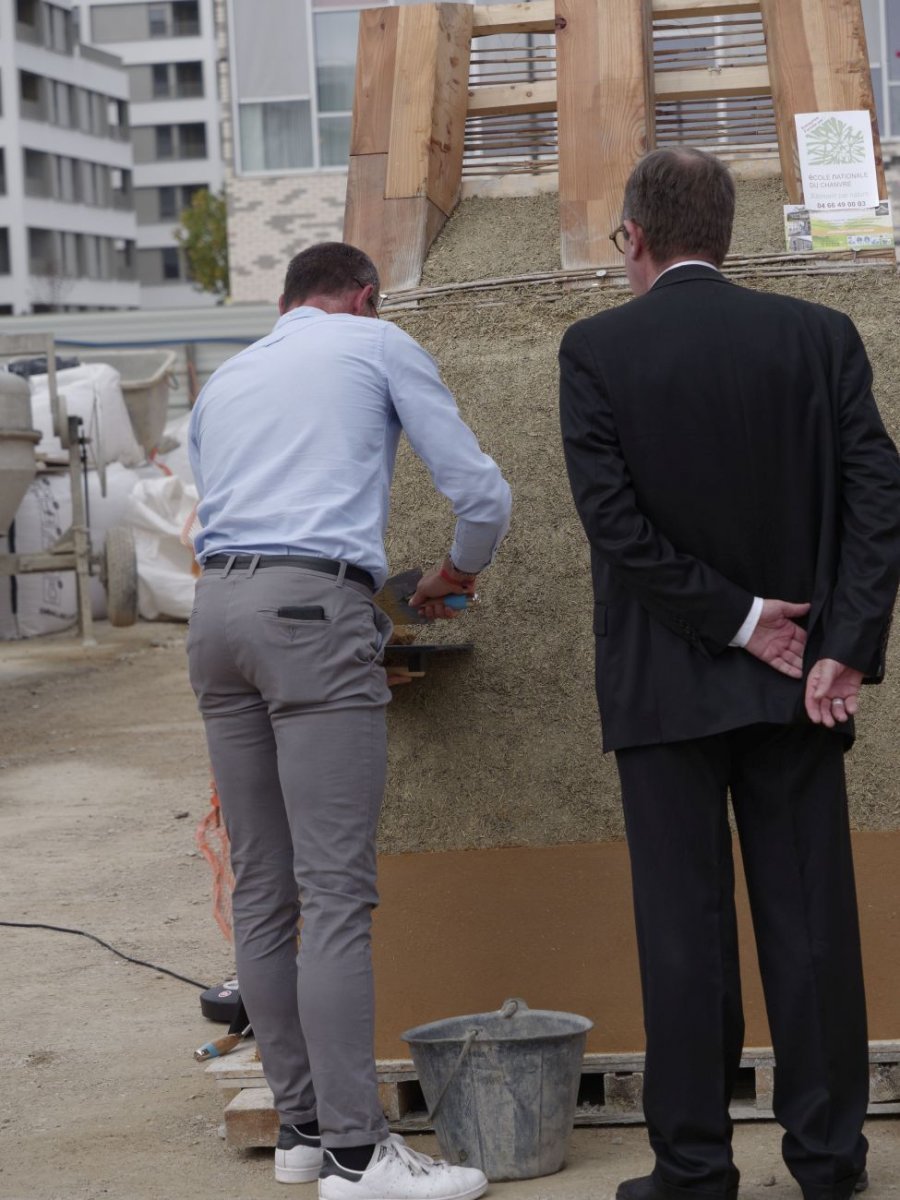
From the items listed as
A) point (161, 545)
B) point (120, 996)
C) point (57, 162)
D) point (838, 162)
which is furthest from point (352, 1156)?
point (57, 162)

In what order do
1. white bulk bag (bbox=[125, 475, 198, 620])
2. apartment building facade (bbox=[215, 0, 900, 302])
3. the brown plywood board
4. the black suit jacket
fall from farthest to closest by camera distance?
1. apartment building facade (bbox=[215, 0, 900, 302])
2. white bulk bag (bbox=[125, 475, 198, 620])
3. the brown plywood board
4. the black suit jacket

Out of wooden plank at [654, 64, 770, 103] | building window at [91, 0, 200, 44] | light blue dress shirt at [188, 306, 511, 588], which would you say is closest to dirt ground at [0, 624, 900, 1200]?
light blue dress shirt at [188, 306, 511, 588]

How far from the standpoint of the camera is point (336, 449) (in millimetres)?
3281

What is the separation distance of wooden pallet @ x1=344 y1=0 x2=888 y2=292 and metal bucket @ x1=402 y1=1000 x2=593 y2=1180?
175 centimetres

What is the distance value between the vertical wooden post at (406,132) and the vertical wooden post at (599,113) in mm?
314

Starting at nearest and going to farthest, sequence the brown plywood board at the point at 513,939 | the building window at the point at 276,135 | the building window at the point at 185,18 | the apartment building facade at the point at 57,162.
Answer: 1. the brown plywood board at the point at 513,939
2. the building window at the point at 276,135
3. the apartment building facade at the point at 57,162
4. the building window at the point at 185,18

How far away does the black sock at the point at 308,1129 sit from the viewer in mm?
3469

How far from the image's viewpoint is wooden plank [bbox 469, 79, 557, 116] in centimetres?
458

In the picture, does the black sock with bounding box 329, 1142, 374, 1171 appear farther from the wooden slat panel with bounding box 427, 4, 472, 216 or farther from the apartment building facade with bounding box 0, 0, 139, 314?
the apartment building facade with bounding box 0, 0, 139, 314

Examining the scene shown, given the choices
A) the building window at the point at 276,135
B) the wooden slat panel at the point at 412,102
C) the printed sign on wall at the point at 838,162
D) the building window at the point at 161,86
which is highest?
the building window at the point at 161,86


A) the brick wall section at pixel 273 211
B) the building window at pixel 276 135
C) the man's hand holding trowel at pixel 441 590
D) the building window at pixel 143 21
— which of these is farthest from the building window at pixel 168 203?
the man's hand holding trowel at pixel 441 590

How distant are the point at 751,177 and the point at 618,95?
1.70 feet

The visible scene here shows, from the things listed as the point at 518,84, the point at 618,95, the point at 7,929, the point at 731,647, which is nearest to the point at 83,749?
the point at 7,929

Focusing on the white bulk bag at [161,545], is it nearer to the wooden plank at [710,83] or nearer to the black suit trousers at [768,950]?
the wooden plank at [710,83]
